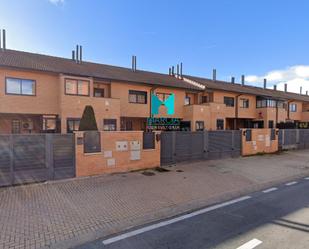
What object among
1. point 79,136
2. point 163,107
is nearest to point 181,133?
point 79,136

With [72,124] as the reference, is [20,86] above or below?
above

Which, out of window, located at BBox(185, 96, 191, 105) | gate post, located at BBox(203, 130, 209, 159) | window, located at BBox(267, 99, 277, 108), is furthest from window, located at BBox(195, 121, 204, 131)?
window, located at BBox(267, 99, 277, 108)

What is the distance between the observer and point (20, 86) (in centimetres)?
1474

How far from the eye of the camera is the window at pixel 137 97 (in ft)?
63.8

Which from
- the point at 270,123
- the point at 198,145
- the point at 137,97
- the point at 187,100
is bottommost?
the point at 198,145

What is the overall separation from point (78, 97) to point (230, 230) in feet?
45.8

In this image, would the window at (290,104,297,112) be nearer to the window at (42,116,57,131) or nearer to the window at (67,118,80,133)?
the window at (67,118,80,133)

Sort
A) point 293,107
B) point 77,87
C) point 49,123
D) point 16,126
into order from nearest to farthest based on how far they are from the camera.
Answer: point 77,87
point 16,126
point 49,123
point 293,107

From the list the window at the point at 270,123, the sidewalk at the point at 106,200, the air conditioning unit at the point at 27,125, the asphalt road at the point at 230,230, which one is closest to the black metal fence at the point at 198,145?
the sidewalk at the point at 106,200

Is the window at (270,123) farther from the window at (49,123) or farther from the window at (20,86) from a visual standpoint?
the window at (20,86)

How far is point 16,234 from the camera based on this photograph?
13.9 feet

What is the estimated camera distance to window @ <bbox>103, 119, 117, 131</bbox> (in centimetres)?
1699

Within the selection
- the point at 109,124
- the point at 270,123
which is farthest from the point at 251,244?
the point at 270,123

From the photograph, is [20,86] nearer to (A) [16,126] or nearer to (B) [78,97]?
(A) [16,126]
